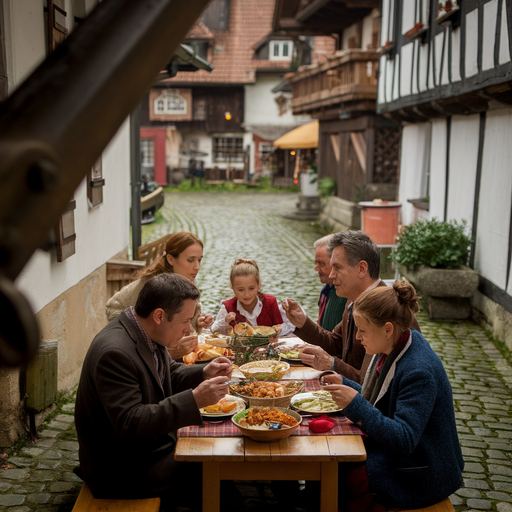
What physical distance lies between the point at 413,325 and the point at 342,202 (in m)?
14.6

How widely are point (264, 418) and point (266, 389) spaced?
46cm

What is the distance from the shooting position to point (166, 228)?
18.2 meters

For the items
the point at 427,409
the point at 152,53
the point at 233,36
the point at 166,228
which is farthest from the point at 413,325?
the point at 233,36

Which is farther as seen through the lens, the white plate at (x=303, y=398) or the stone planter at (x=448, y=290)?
the stone planter at (x=448, y=290)

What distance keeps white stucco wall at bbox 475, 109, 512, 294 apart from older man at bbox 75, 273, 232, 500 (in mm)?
5819

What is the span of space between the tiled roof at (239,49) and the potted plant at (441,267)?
88.2ft

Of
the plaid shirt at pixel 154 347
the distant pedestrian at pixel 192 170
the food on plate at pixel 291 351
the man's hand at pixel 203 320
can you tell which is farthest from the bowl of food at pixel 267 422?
the distant pedestrian at pixel 192 170

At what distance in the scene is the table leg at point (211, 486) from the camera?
3051 millimetres

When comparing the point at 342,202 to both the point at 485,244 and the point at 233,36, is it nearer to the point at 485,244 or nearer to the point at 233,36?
the point at 485,244

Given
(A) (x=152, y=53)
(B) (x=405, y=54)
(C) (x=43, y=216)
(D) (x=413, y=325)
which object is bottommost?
(D) (x=413, y=325)

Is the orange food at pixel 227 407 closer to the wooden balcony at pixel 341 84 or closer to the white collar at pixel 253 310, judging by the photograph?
the white collar at pixel 253 310

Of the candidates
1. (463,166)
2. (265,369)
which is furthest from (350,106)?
(265,369)

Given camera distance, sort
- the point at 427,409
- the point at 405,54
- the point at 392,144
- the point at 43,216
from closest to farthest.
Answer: the point at 43,216, the point at 427,409, the point at 405,54, the point at 392,144

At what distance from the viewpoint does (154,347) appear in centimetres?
324
